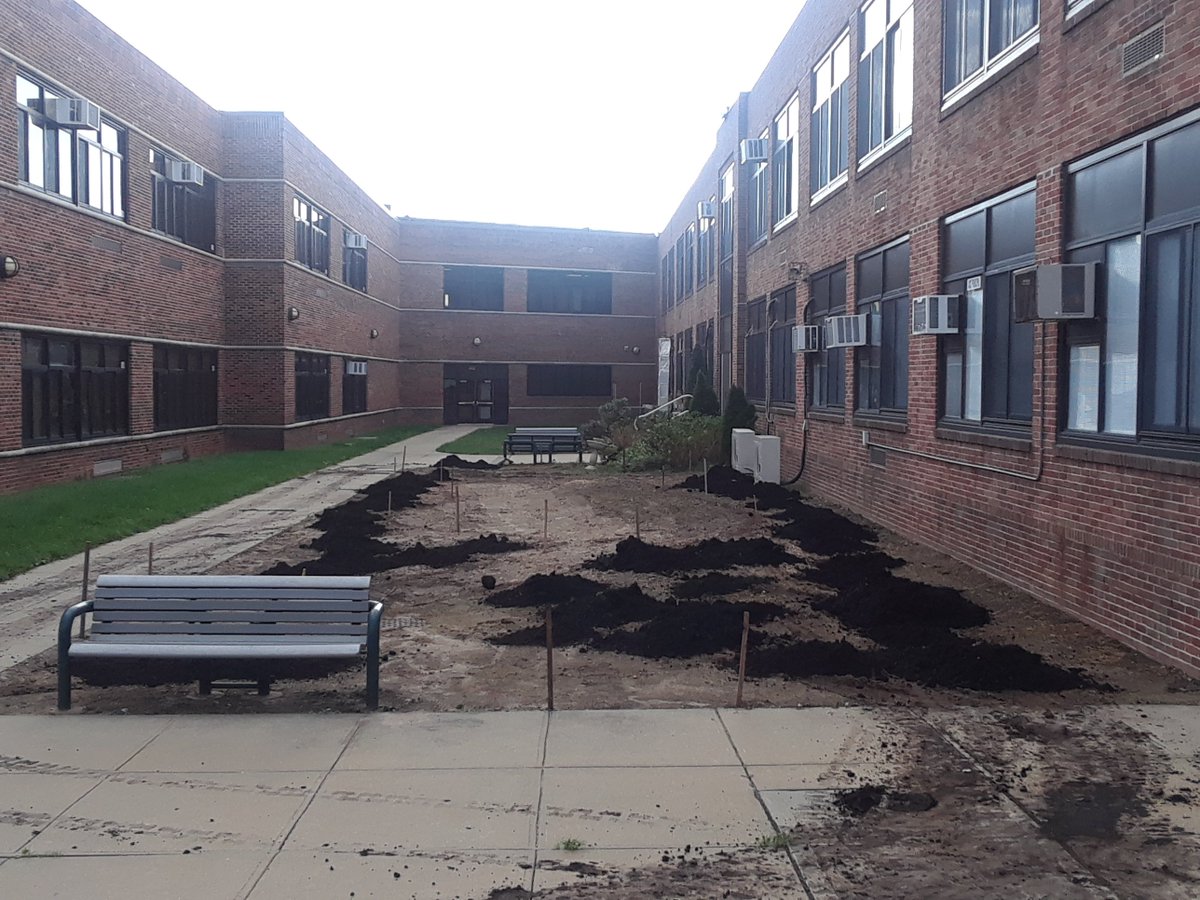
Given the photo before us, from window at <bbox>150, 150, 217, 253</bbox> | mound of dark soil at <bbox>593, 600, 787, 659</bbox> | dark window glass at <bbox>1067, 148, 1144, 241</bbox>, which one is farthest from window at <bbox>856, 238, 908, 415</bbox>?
window at <bbox>150, 150, 217, 253</bbox>

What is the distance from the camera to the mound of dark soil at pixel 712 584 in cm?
975

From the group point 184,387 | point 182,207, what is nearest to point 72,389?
point 184,387

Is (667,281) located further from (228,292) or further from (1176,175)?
(1176,175)

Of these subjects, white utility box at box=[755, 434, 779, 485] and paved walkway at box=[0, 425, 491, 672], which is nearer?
paved walkway at box=[0, 425, 491, 672]

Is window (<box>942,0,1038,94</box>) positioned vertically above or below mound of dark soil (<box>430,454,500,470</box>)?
above

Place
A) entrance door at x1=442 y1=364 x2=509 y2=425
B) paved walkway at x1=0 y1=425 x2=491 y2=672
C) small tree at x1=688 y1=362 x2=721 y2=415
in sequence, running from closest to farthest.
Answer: paved walkway at x1=0 y1=425 x2=491 y2=672 < small tree at x1=688 y1=362 x2=721 y2=415 < entrance door at x1=442 y1=364 x2=509 y2=425

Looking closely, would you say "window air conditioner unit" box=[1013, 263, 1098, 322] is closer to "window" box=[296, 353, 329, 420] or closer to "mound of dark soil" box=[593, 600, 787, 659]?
"mound of dark soil" box=[593, 600, 787, 659]

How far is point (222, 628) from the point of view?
669cm

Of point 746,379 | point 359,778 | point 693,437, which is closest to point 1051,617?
point 359,778

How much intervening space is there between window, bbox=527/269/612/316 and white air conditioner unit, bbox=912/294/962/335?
1507 inches

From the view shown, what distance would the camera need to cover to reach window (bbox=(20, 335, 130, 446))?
18.3 meters

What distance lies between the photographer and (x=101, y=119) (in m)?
20.9

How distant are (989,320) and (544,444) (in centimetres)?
1758

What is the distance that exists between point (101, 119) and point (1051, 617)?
20.1 metres
